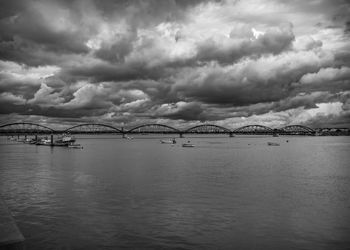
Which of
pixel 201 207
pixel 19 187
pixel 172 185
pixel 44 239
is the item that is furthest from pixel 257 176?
pixel 44 239

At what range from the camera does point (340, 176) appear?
4859cm

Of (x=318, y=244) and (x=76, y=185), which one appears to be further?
(x=76, y=185)

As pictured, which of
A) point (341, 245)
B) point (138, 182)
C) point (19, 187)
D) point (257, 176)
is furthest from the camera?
point (257, 176)

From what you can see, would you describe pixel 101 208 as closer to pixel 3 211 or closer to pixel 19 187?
pixel 3 211

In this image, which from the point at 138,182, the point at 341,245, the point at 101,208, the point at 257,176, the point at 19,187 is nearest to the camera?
the point at 341,245

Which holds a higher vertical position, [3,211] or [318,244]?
[3,211]

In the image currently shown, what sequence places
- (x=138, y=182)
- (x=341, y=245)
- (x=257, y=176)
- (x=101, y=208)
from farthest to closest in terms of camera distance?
1. (x=257, y=176)
2. (x=138, y=182)
3. (x=101, y=208)
4. (x=341, y=245)

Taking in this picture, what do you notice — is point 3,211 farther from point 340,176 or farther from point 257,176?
point 340,176

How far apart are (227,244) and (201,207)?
28.7ft

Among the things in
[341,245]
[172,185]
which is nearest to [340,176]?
[172,185]

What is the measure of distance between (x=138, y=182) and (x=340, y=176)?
91.2ft

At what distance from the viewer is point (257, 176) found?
4800 centimetres

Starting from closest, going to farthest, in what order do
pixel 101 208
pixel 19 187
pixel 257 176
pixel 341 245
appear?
pixel 341 245 < pixel 101 208 < pixel 19 187 < pixel 257 176

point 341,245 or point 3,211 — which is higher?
point 3,211
